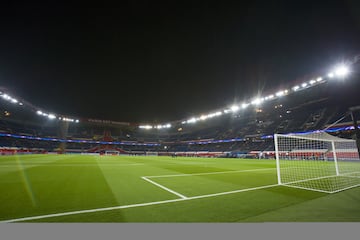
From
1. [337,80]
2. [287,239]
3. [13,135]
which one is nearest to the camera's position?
[287,239]

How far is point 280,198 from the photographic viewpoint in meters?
4.79

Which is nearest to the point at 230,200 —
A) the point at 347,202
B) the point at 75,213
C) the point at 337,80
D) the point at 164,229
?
the point at 164,229

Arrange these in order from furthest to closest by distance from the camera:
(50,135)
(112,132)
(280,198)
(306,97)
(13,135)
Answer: (112,132) → (50,135) → (13,135) → (306,97) → (280,198)

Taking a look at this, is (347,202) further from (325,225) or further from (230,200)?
(230,200)

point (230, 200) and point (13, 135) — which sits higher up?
point (13, 135)

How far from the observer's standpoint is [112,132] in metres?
81.4

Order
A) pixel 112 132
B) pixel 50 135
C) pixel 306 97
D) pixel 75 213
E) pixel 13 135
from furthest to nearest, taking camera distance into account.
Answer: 1. pixel 112 132
2. pixel 50 135
3. pixel 13 135
4. pixel 306 97
5. pixel 75 213

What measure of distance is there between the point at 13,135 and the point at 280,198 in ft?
224

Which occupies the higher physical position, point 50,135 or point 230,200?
point 50,135

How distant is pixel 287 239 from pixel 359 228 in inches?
53.3

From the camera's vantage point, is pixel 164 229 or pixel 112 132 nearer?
pixel 164 229

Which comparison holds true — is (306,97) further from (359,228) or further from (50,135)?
(50,135)

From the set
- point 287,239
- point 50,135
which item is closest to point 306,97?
point 287,239

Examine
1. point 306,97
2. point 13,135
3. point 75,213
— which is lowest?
point 75,213
